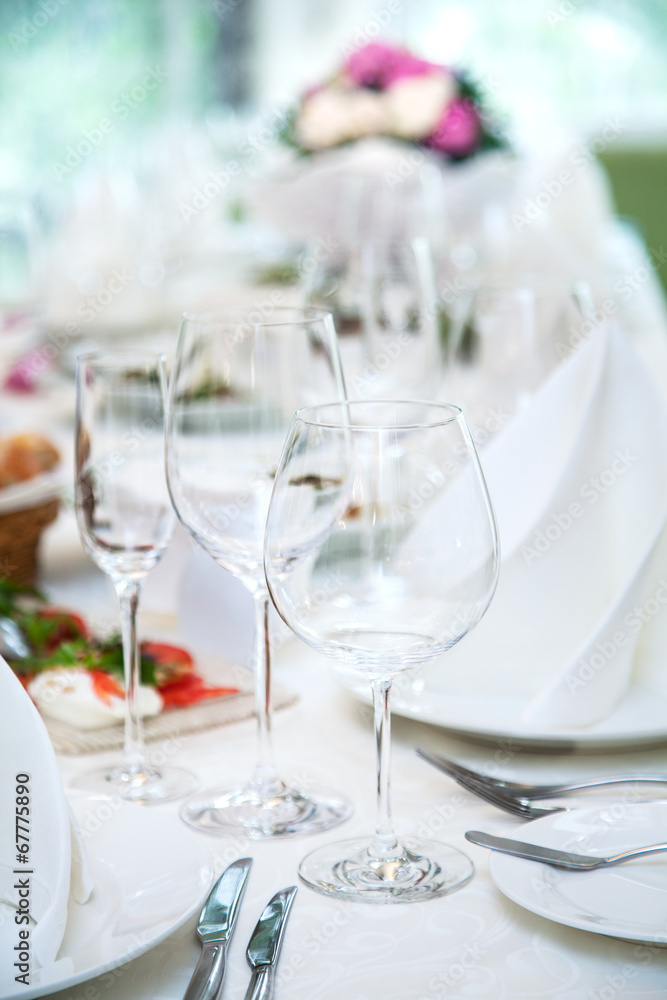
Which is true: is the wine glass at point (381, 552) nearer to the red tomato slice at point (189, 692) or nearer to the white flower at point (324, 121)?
the red tomato slice at point (189, 692)

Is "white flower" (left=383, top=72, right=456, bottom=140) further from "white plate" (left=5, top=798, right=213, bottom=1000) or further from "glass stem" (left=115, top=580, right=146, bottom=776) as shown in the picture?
"white plate" (left=5, top=798, right=213, bottom=1000)

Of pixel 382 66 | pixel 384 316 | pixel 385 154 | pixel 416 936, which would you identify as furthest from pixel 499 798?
pixel 382 66

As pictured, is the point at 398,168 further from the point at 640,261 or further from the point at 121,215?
the point at 640,261

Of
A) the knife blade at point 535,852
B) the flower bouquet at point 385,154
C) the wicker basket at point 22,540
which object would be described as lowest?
the knife blade at point 535,852

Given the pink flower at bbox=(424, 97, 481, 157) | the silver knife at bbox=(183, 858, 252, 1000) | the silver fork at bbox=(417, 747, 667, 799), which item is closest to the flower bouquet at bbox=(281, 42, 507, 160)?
the pink flower at bbox=(424, 97, 481, 157)

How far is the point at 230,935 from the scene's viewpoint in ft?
1.79

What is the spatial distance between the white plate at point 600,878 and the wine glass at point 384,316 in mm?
541

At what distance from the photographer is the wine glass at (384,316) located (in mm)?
1104

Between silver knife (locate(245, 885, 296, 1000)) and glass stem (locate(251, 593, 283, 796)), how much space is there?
145mm

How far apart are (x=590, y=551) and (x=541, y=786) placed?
0.18 meters

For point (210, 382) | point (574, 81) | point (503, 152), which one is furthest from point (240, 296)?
point (574, 81)

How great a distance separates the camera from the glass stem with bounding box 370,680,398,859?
0.62 m

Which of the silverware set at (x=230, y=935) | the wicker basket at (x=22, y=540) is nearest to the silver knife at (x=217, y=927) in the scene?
the silverware set at (x=230, y=935)

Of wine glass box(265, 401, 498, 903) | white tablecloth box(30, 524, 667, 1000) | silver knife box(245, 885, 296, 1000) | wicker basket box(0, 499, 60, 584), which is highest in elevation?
wine glass box(265, 401, 498, 903)
